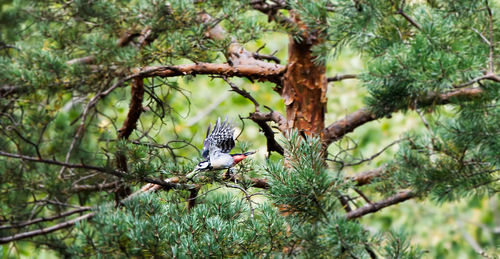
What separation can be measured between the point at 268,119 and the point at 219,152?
25 cm

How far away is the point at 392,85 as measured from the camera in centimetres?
131

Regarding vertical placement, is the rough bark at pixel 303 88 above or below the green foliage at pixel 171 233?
above

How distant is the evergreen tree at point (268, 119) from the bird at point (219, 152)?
2 centimetres

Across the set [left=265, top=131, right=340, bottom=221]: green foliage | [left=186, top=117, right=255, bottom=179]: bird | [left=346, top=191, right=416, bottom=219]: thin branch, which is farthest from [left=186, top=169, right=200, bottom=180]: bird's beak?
[left=346, top=191, right=416, bottom=219]: thin branch

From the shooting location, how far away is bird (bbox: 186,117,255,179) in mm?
997

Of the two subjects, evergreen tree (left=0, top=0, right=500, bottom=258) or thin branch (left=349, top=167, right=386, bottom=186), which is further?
thin branch (left=349, top=167, right=386, bottom=186)

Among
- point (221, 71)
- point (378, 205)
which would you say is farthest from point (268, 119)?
point (378, 205)

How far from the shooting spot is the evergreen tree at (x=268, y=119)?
0.91 m

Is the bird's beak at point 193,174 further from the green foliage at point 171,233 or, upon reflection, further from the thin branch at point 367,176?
the thin branch at point 367,176

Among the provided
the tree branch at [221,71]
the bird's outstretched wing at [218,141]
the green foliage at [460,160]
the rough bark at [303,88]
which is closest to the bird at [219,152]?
the bird's outstretched wing at [218,141]

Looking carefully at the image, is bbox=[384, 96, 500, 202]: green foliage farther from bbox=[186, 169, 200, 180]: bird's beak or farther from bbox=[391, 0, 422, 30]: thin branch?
bbox=[186, 169, 200, 180]: bird's beak

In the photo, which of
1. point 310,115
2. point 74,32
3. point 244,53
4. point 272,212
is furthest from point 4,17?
point 272,212

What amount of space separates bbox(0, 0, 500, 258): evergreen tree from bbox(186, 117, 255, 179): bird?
21 mm

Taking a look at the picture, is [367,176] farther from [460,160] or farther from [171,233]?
[171,233]
